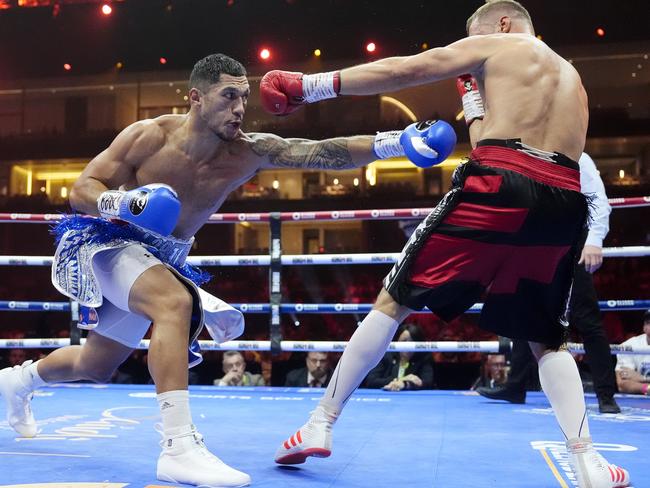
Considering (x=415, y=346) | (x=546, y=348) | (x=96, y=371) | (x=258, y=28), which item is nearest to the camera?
(x=546, y=348)

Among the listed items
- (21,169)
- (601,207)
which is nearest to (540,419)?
(601,207)

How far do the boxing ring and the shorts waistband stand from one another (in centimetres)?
72

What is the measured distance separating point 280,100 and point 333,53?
9657 mm

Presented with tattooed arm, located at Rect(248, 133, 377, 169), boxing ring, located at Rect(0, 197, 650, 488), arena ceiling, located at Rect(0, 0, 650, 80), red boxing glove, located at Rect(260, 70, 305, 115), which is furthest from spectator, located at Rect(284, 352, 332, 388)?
arena ceiling, located at Rect(0, 0, 650, 80)

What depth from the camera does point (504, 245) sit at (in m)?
1.69

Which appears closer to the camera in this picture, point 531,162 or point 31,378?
point 531,162

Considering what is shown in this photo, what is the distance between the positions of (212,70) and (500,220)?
0.98 m

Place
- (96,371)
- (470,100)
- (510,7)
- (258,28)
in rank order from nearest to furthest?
(510,7) → (470,100) → (96,371) → (258,28)

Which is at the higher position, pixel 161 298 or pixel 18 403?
pixel 161 298

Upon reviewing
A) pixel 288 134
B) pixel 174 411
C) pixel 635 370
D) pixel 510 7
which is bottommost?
pixel 635 370

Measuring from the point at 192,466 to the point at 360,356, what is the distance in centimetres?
48

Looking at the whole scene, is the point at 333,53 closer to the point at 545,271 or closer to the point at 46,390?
the point at 46,390

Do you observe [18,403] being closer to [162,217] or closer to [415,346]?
[162,217]

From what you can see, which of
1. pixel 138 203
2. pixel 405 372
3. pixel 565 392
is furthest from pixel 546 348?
pixel 405 372
